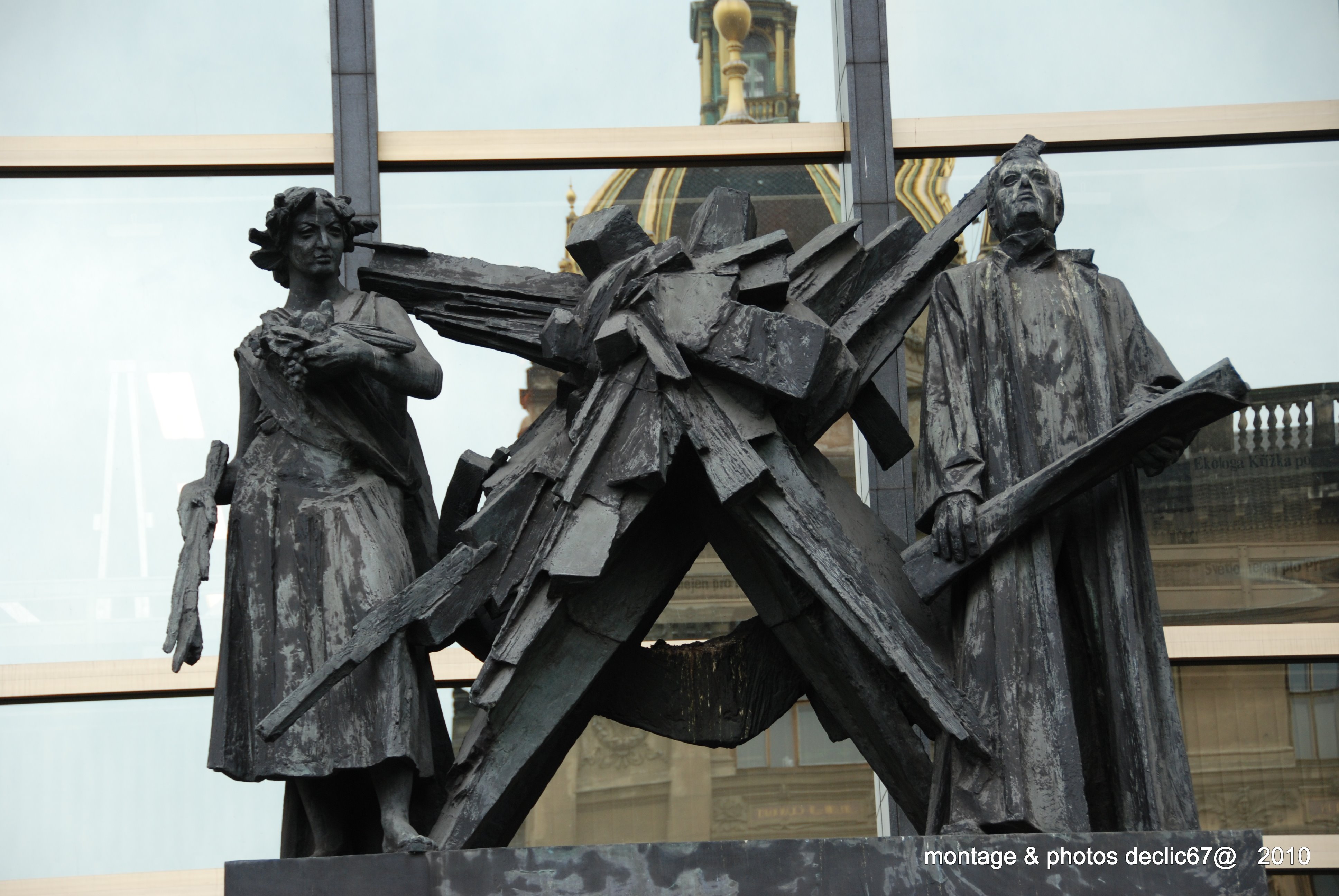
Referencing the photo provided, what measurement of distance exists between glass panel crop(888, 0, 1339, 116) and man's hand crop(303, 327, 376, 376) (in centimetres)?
433

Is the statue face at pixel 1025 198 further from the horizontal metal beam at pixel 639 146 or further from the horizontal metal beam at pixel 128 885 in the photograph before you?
the horizontal metal beam at pixel 128 885

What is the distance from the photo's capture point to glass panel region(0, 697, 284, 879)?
9000 millimetres

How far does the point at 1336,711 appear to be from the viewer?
941 cm

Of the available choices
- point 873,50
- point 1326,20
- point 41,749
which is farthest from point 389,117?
point 1326,20

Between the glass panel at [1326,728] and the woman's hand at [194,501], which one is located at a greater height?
the woman's hand at [194,501]

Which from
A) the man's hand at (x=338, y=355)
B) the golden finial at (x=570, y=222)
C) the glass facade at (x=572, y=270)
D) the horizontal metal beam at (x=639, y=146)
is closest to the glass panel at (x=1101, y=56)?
the glass facade at (x=572, y=270)

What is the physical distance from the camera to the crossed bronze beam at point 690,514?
6.24 metres

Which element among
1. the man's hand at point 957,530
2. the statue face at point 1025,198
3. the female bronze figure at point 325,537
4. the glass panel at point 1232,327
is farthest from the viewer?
the glass panel at point 1232,327

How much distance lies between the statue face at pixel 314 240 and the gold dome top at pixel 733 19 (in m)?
3.86

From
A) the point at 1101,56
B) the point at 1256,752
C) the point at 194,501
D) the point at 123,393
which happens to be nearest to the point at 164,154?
the point at 123,393

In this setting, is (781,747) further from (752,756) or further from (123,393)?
(123,393)

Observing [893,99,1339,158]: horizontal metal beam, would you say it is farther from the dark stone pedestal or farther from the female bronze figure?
the dark stone pedestal

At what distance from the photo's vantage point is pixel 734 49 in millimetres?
10258

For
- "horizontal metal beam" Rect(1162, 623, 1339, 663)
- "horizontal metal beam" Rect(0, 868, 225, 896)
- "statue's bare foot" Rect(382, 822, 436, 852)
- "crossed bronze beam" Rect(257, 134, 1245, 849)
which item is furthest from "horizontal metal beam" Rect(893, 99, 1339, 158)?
"statue's bare foot" Rect(382, 822, 436, 852)
